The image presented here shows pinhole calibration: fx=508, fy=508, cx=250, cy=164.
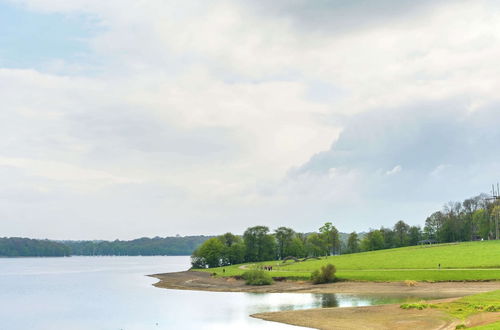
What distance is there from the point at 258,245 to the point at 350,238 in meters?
41.3

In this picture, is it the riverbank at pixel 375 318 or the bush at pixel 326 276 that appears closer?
the riverbank at pixel 375 318

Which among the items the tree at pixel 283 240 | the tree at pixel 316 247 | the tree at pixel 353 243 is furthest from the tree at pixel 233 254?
the tree at pixel 353 243

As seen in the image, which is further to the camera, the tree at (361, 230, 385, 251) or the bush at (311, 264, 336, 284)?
the tree at (361, 230, 385, 251)

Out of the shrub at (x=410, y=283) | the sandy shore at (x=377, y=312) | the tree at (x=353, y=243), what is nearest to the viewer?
the sandy shore at (x=377, y=312)

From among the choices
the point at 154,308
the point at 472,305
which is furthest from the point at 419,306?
the point at 154,308

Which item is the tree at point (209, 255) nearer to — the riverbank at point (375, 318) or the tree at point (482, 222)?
the tree at point (482, 222)

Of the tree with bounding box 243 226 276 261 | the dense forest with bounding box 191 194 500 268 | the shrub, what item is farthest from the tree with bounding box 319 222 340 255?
the shrub

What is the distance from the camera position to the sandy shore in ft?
151

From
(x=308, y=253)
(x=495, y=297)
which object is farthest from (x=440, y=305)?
(x=308, y=253)

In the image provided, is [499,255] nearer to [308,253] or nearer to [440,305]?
[440,305]

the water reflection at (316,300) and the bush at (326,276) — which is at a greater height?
the bush at (326,276)

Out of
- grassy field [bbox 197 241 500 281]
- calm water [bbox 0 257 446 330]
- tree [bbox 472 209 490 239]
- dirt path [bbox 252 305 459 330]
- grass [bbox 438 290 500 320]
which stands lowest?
calm water [bbox 0 257 446 330]

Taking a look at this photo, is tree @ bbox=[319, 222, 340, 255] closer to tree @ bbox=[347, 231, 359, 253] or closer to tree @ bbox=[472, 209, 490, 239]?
tree @ bbox=[347, 231, 359, 253]

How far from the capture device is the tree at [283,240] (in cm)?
17075
